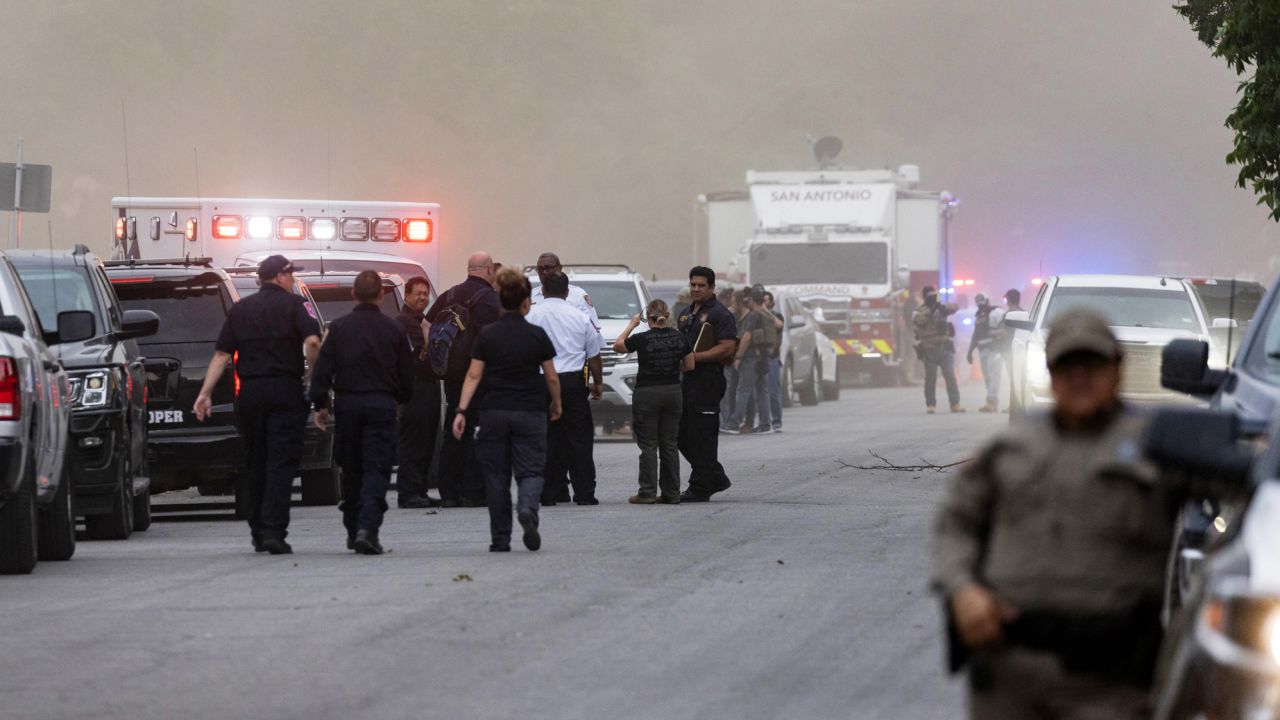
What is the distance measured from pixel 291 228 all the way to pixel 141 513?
362 inches

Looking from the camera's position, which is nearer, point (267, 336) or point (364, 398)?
point (364, 398)

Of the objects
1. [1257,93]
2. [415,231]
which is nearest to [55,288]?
[1257,93]

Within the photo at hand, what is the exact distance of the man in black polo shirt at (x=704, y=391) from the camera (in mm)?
17062

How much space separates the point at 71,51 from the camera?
64.9m

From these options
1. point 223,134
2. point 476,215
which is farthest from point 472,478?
point 476,215

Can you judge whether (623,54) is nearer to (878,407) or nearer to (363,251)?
(878,407)

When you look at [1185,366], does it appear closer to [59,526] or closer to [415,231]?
[59,526]

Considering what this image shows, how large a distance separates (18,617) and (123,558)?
120 inches

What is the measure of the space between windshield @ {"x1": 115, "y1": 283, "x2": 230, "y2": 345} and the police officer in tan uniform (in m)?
12.5

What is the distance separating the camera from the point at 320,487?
18.1 m

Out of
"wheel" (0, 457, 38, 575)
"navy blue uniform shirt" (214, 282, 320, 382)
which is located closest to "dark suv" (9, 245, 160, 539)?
"navy blue uniform shirt" (214, 282, 320, 382)

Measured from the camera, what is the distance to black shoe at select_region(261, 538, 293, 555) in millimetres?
13305

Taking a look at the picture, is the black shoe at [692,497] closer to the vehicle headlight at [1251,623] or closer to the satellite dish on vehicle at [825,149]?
the vehicle headlight at [1251,623]

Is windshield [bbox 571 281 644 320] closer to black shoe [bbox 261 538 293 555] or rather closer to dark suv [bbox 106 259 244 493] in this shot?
dark suv [bbox 106 259 244 493]
